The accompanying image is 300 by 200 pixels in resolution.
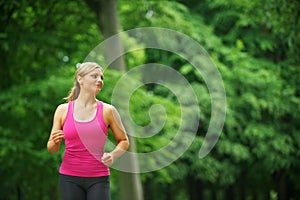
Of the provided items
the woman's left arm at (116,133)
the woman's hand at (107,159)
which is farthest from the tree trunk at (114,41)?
the woman's hand at (107,159)

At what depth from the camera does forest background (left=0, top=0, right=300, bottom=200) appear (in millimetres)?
11406

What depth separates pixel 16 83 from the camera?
13023 millimetres

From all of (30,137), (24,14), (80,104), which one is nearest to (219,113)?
(30,137)

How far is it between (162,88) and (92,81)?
1313 centimetres

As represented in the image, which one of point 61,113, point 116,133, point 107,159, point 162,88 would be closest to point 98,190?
point 107,159

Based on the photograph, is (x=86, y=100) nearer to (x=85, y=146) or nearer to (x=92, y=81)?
(x=92, y=81)

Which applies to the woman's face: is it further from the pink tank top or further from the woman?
the pink tank top

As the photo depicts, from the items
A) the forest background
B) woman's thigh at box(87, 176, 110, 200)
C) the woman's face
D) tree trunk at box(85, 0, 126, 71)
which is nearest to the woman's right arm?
the woman's face

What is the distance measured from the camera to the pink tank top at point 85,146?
3.42 meters

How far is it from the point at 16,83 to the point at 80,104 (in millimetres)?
9794

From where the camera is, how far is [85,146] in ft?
11.2

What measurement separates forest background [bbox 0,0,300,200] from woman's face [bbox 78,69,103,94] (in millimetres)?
5541

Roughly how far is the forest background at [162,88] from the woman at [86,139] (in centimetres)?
556

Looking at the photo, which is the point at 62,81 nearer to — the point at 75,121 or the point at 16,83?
the point at 16,83
